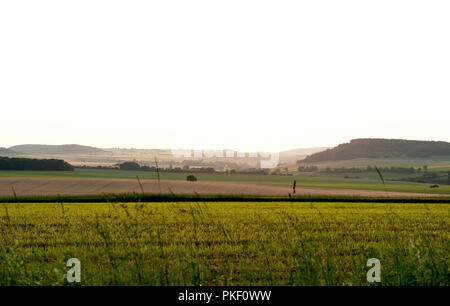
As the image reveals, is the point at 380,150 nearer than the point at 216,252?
No

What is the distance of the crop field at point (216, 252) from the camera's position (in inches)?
275

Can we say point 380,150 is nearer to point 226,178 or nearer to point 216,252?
point 226,178

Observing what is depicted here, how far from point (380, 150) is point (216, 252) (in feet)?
544

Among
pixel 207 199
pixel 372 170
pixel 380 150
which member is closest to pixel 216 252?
pixel 207 199

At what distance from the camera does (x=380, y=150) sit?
554 feet

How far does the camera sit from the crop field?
6.97 meters

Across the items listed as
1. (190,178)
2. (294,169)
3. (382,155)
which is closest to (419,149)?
(382,155)

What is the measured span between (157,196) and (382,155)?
455 feet

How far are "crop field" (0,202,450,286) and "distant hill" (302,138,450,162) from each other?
140721 mm

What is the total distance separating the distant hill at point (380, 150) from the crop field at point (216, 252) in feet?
462

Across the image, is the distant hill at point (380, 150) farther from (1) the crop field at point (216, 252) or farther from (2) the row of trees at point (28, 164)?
(1) the crop field at point (216, 252)

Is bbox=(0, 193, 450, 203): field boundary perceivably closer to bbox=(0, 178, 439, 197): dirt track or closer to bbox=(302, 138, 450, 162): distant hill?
bbox=(0, 178, 439, 197): dirt track

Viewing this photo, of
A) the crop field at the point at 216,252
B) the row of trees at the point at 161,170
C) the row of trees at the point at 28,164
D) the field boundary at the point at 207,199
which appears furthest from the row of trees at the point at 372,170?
the crop field at the point at 216,252
